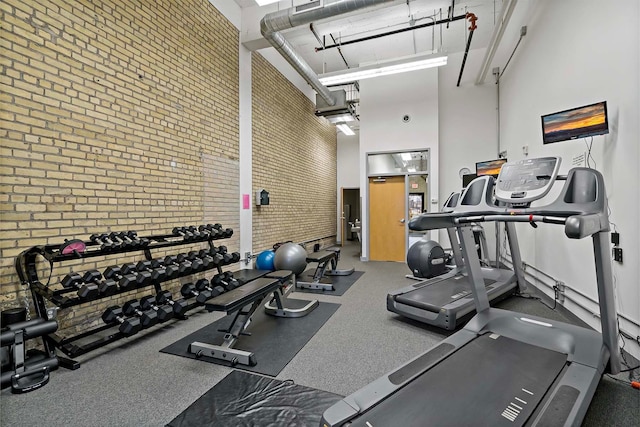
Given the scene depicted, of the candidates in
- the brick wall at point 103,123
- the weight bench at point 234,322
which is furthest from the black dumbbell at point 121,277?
the weight bench at point 234,322

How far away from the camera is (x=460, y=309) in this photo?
3057mm

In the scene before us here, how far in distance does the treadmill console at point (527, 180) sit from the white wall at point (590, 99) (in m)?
0.94

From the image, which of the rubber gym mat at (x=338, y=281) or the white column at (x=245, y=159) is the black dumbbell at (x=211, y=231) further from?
the rubber gym mat at (x=338, y=281)

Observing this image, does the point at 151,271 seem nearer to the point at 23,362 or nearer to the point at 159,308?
the point at 159,308

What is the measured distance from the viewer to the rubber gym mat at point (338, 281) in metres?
4.61

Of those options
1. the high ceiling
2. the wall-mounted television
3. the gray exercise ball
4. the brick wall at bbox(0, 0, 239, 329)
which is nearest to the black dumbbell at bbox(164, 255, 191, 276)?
the brick wall at bbox(0, 0, 239, 329)

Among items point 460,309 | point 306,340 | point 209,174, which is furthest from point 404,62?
point 306,340

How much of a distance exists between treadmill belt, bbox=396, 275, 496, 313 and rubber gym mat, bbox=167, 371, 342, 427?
1.62 metres

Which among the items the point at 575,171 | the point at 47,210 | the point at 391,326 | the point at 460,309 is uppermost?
the point at 575,171

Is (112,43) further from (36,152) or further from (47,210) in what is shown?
(47,210)

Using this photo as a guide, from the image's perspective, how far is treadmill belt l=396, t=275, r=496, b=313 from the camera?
321 cm

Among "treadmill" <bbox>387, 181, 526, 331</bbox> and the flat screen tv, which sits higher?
the flat screen tv

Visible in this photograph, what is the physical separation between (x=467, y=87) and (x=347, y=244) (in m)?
6.12

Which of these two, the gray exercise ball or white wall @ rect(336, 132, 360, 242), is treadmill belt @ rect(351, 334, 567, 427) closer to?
the gray exercise ball
